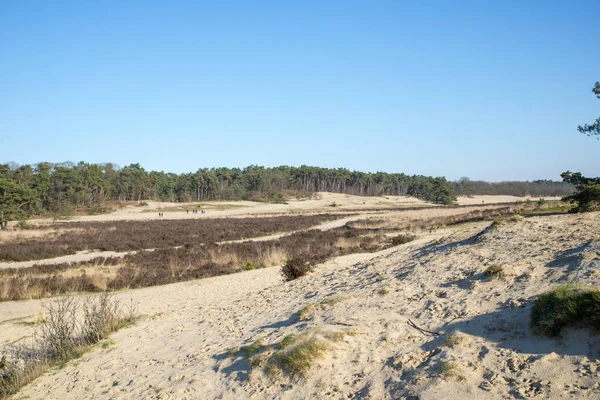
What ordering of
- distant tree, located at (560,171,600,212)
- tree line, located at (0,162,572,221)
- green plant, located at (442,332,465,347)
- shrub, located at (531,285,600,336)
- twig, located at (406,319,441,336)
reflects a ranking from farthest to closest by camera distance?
tree line, located at (0,162,572,221), distant tree, located at (560,171,600,212), twig, located at (406,319,441,336), green plant, located at (442,332,465,347), shrub, located at (531,285,600,336)

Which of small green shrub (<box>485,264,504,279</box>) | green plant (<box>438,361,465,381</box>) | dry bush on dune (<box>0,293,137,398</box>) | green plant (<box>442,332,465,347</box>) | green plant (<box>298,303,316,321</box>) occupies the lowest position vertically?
dry bush on dune (<box>0,293,137,398</box>)

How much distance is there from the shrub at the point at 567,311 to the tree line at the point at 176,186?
52.6 m

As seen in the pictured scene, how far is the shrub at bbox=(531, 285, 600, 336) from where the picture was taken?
4.91 metres

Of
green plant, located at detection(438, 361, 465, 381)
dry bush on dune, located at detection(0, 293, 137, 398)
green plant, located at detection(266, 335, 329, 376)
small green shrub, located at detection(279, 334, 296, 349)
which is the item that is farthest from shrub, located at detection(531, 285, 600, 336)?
dry bush on dune, located at detection(0, 293, 137, 398)

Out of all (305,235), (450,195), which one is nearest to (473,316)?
(305,235)

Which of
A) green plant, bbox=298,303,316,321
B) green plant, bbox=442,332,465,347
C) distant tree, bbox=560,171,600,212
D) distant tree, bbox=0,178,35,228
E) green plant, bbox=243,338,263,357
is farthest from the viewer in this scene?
distant tree, bbox=0,178,35,228

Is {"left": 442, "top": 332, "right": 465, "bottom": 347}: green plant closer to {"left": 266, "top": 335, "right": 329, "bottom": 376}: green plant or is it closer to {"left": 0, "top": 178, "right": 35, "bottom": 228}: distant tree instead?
{"left": 266, "top": 335, "right": 329, "bottom": 376}: green plant

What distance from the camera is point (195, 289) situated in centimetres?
1614

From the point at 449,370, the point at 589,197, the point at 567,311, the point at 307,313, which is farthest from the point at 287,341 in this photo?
the point at 589,197

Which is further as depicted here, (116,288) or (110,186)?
(110,186)

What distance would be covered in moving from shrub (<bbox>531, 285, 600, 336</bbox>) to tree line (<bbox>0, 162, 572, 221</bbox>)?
52.6m

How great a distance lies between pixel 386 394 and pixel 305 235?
29863 mm

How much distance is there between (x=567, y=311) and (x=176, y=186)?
120420 millimetres

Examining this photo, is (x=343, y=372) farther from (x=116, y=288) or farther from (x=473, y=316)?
(x=116, y=288)
